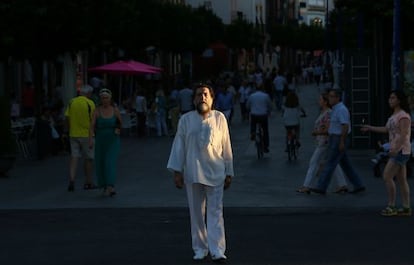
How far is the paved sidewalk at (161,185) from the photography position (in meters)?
16.8

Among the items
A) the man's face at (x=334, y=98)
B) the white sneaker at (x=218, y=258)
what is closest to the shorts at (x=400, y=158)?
the man's face at (x=334, y=98)

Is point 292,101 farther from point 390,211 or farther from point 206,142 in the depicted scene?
point 206,142

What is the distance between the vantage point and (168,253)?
11664 millimetres

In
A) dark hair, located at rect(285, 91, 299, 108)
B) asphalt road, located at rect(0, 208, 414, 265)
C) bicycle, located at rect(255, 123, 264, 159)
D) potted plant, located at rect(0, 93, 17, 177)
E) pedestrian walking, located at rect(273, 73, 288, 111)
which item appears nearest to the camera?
asphalt road, located at rect(0, 208, 414, 265)

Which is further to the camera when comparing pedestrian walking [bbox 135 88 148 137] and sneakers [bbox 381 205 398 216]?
pedestrian walking [bbox 135 88 148 137]

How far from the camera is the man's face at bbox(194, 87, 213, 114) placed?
10.9 m

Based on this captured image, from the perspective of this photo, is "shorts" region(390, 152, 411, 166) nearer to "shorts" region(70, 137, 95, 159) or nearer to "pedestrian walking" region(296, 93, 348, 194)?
"pedestrian walking" region(296, 93, 348, 194)

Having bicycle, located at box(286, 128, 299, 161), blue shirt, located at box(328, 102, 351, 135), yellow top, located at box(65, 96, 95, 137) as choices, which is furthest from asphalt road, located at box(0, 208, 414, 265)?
bicycle, located at box(286, 128, 299, 161)

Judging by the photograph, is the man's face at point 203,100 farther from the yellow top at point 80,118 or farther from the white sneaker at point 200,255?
the yellow top at point 80,118

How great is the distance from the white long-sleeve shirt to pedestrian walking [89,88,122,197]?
653cm

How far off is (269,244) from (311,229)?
4.68ft

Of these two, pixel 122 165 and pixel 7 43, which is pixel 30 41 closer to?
pixel 7 43

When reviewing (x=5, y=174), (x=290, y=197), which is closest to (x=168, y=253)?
(x=290, y=197)

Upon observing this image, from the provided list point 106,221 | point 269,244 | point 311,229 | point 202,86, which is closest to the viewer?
point 202,86
